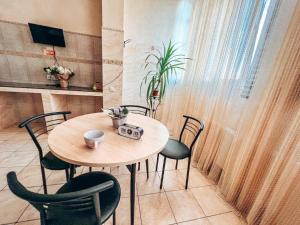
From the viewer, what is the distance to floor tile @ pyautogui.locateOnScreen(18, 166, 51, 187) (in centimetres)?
154

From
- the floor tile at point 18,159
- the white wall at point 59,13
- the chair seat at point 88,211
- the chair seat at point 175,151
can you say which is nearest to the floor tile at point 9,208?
the floor tile at point 18,159

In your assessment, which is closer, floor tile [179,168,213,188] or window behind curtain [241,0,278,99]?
window behind curtain [241,0,278,99]

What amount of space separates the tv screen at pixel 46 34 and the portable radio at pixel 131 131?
2275 mm

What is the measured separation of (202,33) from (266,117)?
144 cm

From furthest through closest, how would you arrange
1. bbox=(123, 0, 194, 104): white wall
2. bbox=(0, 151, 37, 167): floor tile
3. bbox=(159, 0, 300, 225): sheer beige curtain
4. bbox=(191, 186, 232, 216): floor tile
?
bbox=(123, 0, 194, 104): white wall, bbox=(0, 151, 37, 167): floor tile, bbox=(191, 186, 232, 216): floor tile, bbox=(159, 0, 300, 225): sheer beige curtain

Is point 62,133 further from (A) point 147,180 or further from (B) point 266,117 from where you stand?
(B) point 266,117

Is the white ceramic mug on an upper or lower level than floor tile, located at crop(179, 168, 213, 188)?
upper

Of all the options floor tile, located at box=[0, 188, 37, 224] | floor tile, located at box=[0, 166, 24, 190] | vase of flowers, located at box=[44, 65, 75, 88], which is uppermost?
vase of flowers, located at box=[44, 65, 75, 88]

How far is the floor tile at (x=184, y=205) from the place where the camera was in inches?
52.9

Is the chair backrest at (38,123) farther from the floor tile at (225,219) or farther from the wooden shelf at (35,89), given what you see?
the floor tile at (225,219)

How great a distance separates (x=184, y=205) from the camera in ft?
4.76

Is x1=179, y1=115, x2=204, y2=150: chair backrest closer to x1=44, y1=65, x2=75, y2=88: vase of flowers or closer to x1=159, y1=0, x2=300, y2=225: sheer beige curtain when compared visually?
x1=159, y1=0, x2=300, y2=225: sheer beige curtain

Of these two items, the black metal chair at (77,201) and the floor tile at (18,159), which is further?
the floor tile at (18,159)

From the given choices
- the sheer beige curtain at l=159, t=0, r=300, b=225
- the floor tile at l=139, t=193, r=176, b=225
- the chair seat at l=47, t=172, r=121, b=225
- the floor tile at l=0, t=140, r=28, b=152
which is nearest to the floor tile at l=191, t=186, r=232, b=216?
the sheer beige curtain at l=159, t=0, r=300, b=225
